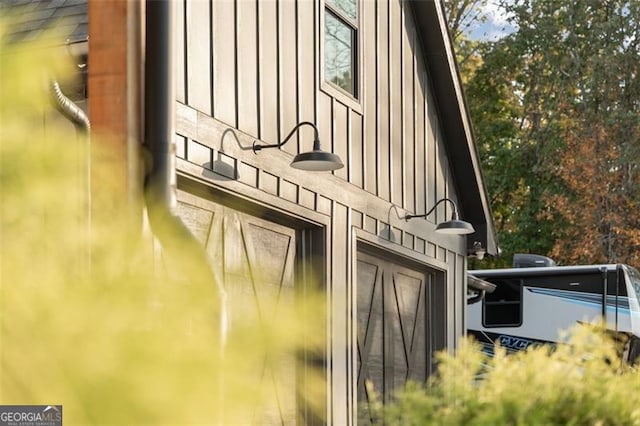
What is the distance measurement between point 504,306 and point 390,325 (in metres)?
8.00

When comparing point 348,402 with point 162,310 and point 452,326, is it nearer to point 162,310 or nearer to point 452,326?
point 452,326

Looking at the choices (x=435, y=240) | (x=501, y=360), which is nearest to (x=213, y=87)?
(x=501, y=360)

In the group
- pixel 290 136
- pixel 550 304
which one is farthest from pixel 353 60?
pixel 550 304

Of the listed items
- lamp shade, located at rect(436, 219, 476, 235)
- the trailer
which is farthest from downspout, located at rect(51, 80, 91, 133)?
the trailer

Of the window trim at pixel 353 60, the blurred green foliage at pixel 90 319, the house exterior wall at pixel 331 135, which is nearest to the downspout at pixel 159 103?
the house exterior wall at pixel 331 135

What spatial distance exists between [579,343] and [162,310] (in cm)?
428

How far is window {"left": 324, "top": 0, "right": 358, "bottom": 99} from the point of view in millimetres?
8664

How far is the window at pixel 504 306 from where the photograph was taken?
17.3 meters

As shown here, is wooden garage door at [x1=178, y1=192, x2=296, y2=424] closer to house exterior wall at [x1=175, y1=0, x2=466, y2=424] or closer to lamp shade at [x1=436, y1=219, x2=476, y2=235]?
house exterior wall at [x1=175, y1=0, x2=466, y2=424]

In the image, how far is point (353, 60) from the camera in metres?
9.16

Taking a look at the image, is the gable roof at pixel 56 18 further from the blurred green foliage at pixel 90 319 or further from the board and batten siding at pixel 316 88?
the blurred green foliage at pixel 90 319

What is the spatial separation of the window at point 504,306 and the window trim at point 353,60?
9069 millimetres

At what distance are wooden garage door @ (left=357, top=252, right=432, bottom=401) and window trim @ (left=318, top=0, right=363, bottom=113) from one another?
1.37 m

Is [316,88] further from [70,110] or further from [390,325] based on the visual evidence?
[70,110]
